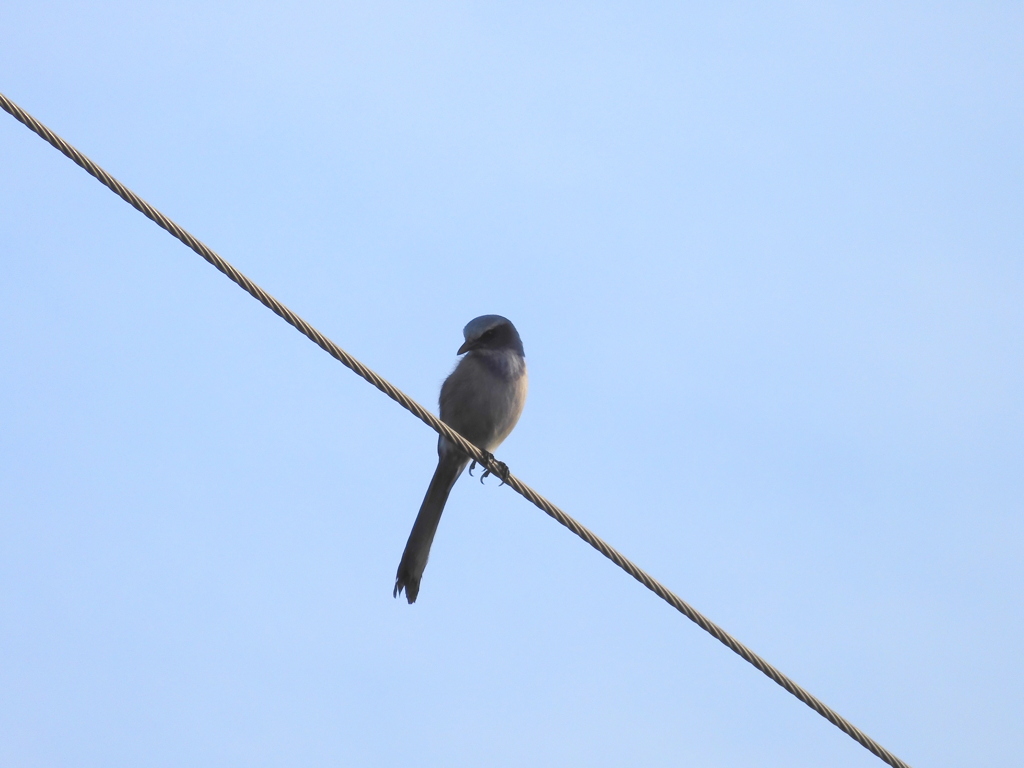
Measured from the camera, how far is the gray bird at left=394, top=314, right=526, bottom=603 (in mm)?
7676

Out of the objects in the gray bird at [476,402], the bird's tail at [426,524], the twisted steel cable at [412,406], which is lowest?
the twisted steel cable at [412,406]

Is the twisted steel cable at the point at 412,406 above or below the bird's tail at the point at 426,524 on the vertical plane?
below

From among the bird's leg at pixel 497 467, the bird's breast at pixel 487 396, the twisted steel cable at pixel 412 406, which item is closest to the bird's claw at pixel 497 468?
the bird's leg at pixel 497 467

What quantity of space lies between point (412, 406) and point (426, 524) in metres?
2.70

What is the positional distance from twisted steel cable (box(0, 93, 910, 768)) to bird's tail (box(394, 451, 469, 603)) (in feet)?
6.84

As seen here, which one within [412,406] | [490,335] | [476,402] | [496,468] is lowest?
[412,406]

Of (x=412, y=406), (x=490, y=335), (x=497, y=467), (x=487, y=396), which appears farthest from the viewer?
(x=490, y=335)

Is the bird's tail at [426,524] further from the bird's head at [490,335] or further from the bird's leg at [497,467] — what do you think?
the bird's head at [490,335]

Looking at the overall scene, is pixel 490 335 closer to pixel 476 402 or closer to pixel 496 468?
pixel 476 402

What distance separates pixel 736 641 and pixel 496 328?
12.4ft

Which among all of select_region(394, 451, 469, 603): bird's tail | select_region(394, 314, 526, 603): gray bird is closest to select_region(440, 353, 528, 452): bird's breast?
select_region(394, 314, 526, 603): gray bird

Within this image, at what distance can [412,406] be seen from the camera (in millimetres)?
5078

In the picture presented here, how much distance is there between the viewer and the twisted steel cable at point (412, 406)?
13.8 feet

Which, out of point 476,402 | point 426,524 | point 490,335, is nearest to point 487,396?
point 476,402
